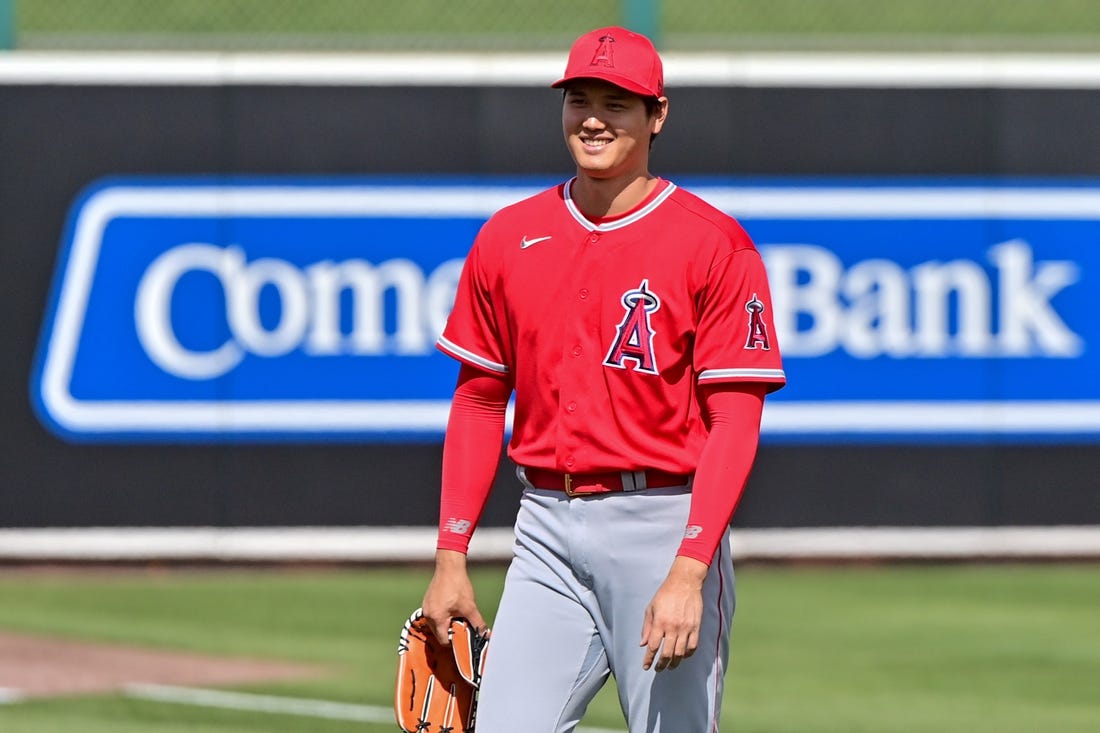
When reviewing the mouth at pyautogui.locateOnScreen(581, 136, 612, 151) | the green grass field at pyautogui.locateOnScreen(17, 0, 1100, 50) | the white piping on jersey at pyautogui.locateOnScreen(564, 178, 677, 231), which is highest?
the green grass field at pyautogui.locateOnScreen(17, 0, 1100, 50)

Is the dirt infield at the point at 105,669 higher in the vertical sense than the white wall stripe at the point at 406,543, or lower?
lower

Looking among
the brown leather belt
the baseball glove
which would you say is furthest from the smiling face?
the baseball glove

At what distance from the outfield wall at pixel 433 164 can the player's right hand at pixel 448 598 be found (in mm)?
7360

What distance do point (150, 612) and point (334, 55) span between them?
12.2 ft

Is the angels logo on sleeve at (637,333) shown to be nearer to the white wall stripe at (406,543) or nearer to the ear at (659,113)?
the ear at (659,113)

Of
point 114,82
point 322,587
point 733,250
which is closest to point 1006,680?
point 322,587

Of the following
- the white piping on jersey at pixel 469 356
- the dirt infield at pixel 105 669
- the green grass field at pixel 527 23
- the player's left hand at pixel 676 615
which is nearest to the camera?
the player's left hand at pixel 676 615

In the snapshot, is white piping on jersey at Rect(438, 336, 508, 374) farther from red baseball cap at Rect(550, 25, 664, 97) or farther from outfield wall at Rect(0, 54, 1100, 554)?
outfield wall at Rect(0, 54, 1100, 554)

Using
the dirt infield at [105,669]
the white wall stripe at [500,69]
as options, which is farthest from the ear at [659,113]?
the white wall stripe at [500,69]

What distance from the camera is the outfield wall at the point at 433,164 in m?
12.2

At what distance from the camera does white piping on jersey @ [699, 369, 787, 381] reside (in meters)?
4.41

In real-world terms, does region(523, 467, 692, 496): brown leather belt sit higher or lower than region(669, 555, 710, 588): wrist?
higher

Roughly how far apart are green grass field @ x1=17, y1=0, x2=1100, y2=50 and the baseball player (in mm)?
8241

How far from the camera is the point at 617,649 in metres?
4.53
